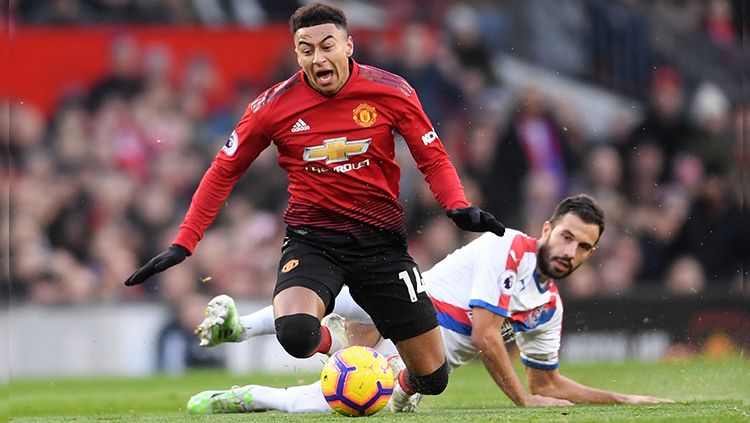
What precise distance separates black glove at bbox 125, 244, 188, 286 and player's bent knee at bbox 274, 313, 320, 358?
674mm

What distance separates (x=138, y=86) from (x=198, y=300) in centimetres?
368

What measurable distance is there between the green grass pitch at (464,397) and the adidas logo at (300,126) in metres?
1.61

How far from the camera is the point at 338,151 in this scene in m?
7.68

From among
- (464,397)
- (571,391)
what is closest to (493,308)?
(571,391)

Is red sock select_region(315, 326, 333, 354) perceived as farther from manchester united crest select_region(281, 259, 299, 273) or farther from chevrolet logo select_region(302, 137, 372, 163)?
chevrolet logo select_region(302, 137, 372, 163)

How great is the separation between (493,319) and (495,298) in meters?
0.13

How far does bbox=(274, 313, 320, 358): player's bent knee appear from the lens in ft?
24.1

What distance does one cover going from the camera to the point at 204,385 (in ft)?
41.5

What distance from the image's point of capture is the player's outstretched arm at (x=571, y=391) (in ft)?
27.9

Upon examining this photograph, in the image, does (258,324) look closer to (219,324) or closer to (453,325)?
(219,324)

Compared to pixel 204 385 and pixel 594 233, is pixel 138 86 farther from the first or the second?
pixel 594 233

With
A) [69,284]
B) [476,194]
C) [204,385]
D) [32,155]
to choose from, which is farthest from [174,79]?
[204,385]

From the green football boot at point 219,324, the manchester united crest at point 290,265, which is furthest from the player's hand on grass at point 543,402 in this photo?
the green football boot at point 219,324

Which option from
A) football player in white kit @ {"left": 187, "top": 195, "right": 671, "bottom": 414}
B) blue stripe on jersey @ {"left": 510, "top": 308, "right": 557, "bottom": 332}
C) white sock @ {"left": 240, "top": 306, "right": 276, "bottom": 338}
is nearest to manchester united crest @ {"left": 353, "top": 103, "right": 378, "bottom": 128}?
football player in white kit @ {"left": 187, "top": 195, "right": 671, "bottom": 414}
